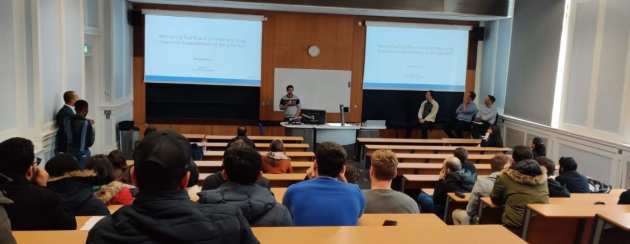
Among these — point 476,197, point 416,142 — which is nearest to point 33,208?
point 476,197

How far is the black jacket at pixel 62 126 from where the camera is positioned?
231 inches

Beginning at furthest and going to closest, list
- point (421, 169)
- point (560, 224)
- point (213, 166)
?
1. point (421, 169)
2. point (213, 166)
3. point (560, 224)

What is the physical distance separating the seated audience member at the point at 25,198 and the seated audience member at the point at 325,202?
1.14 metres

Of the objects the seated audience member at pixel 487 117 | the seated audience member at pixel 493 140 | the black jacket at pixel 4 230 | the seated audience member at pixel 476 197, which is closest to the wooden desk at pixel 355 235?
the black jacket at pixel 4 230

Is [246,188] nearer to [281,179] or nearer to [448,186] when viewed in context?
[281,179]

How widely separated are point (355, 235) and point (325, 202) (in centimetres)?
59

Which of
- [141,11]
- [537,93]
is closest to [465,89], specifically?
[537,93]

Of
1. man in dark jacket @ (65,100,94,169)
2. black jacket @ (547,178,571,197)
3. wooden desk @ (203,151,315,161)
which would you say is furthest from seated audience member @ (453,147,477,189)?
man in dark jacket @ (65,100,94,169)

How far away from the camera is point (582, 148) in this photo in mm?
7516

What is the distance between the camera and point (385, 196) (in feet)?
10.5

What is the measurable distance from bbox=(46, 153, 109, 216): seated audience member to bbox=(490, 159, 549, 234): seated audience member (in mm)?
2872

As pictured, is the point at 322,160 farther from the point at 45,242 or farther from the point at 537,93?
the point at 537,93

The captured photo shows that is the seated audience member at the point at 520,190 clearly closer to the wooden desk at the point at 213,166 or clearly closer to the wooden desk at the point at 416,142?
the wooden desk at the point at 213,166

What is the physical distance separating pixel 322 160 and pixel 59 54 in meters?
4.75
